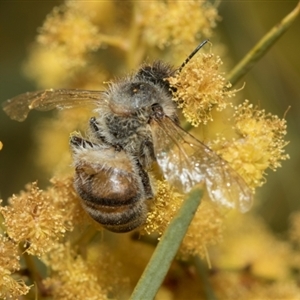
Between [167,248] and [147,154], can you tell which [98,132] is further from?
[167,248]

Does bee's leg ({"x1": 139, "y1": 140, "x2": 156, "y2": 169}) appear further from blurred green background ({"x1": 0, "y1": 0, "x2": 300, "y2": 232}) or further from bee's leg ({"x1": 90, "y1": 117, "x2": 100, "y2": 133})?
blurred green background ({"x1": 0, "y1": 0, "x2": 300, "y2": 232})

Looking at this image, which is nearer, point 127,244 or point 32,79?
point 127,244

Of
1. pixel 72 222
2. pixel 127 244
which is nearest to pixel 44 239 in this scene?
pixel 72 222

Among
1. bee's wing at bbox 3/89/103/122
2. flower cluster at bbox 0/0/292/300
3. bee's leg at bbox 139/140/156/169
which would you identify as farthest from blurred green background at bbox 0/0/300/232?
bee's leg at bbox 139/140/156/169

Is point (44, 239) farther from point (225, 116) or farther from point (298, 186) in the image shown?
A: point (298, 186)

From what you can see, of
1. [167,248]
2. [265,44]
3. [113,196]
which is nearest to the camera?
[167,248]

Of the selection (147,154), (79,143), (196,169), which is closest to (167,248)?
(196,169)
